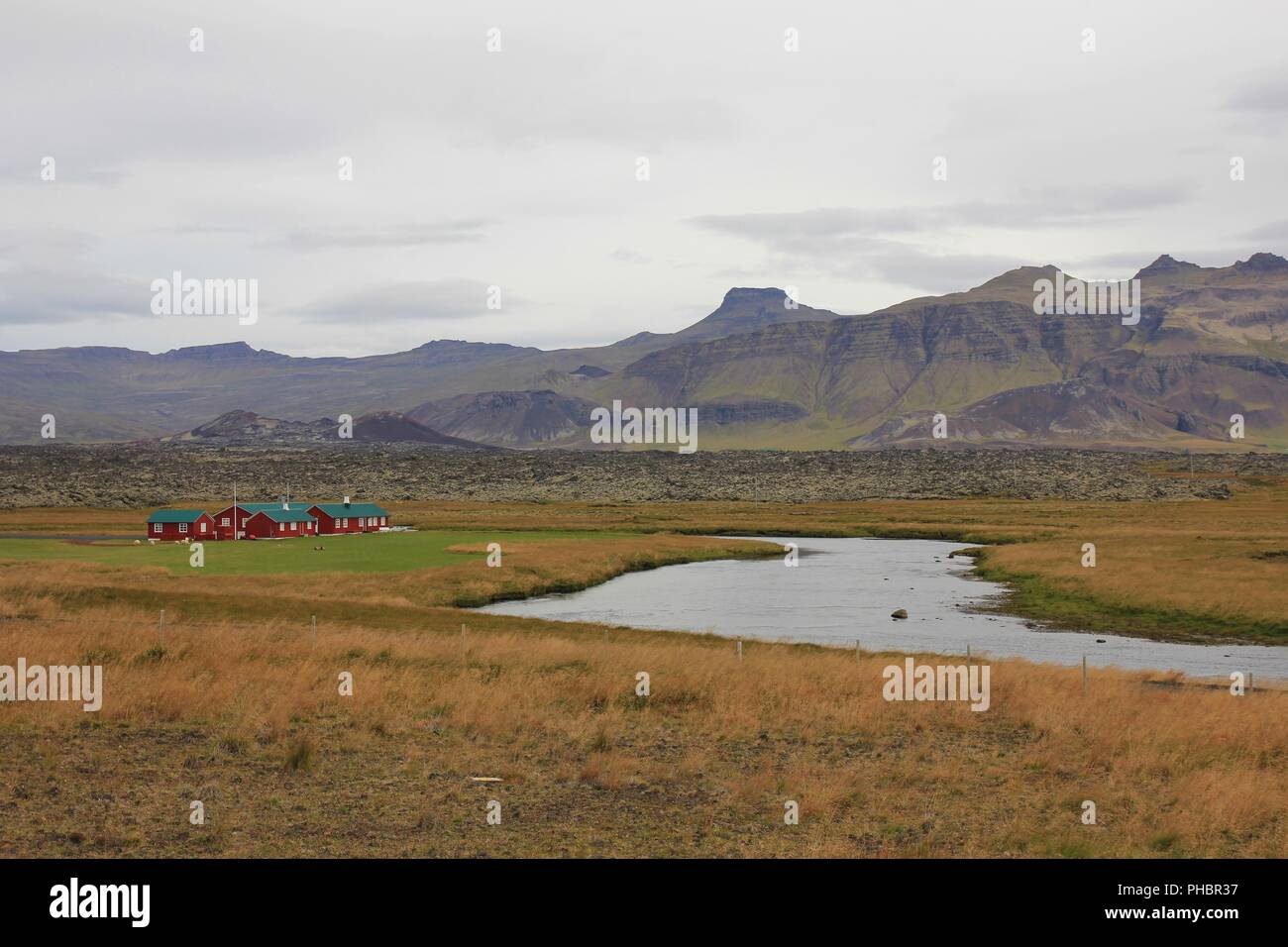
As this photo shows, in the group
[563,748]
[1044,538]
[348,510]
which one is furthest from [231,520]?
[563,748]

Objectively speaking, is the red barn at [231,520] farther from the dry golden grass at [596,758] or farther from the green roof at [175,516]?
the dry golden grass at [596,758]

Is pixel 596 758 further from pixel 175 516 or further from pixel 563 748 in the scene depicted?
pixel 175 516

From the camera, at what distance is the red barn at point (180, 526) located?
99438mm

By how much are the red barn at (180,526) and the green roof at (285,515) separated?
425 cm

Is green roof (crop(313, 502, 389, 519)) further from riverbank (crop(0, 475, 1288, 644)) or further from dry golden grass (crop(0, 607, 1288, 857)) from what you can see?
dry golden grass (crop(0, 607, 1288, 857))

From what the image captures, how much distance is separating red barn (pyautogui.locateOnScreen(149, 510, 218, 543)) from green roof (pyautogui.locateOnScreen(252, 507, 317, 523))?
4250 mm

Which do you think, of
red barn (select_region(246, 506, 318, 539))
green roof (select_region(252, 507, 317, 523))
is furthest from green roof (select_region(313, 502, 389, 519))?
red barn (select_region(246, 506, 318, 539))

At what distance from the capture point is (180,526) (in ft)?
330

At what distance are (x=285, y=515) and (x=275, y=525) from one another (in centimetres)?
185
